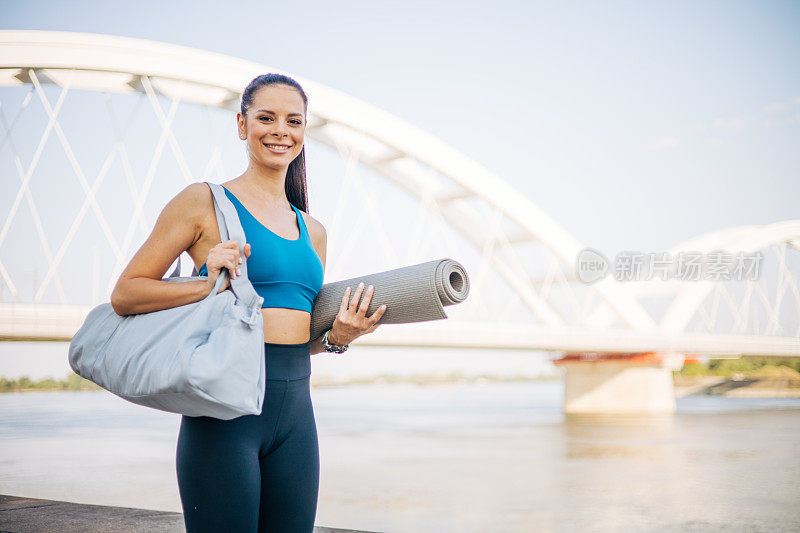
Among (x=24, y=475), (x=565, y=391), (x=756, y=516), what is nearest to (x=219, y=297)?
(x=756, y=516)

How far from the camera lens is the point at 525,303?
31.7 m

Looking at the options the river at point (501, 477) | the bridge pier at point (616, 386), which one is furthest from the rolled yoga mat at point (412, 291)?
the bridge pier at point (616, 386)

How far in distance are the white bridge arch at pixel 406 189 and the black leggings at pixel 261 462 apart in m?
16.0

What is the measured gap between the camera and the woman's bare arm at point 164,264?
156 cm

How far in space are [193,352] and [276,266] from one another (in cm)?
33

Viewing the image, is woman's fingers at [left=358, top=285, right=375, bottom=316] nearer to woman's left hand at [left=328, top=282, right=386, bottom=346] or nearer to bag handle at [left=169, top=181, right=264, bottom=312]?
woman's left hand at [left=328, top=282, right=386, bottom=346]

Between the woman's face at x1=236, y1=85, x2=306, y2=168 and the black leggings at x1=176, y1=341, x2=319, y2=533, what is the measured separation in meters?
0.47

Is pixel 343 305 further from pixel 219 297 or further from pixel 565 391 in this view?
pixel 565 391

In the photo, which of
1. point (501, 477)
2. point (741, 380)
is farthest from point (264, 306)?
point (741, 380)

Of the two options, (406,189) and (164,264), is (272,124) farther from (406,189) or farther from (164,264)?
(406,189)

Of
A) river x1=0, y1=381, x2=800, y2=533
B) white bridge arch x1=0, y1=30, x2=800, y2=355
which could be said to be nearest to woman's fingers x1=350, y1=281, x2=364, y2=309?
river x1=0, y1=381, x2=800, y2=533

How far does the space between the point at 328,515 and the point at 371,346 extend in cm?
1324

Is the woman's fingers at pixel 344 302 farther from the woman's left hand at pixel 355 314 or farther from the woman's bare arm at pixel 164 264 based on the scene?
the woman's bare arm at pixel 164 264

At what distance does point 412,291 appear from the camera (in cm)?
159
